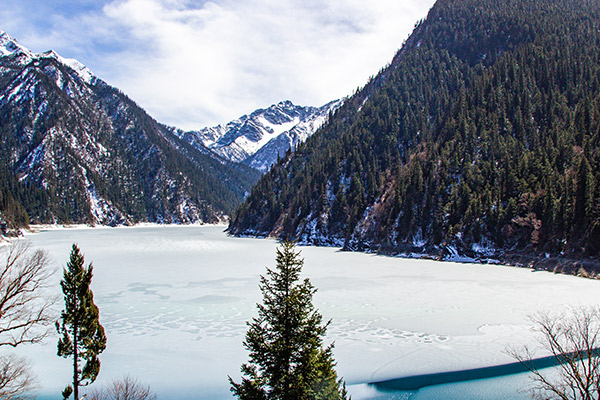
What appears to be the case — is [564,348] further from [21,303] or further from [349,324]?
[21,303]

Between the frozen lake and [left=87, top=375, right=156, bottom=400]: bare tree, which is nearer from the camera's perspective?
[left=87, top=375, right=156, bottom=400]: bare tree

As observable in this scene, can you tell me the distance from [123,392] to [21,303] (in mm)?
5928

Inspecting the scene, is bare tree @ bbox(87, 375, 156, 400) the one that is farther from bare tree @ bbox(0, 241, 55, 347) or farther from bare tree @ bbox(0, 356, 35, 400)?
bare tree @ bbox(0, 241, 55, 347)

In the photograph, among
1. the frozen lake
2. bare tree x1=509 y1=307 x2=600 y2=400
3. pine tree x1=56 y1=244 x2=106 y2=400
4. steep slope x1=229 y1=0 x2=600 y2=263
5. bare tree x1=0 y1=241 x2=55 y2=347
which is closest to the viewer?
bare tree x1=0 y1=241 x2=55 y2=347

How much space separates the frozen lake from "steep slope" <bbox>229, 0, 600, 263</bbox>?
17664mm

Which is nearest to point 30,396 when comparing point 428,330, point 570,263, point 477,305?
point 428,330

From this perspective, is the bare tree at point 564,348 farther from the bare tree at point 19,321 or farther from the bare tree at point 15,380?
the bare tree at point 19,321

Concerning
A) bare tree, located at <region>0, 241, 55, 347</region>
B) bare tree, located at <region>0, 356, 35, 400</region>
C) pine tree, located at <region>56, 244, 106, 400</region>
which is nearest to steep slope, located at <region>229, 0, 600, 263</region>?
bare tree, located at <region>0, 241, 55, 347</region>

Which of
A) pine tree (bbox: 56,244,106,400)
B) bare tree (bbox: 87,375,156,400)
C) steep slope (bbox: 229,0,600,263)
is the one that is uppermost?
steep slope (bbox: 229,0,600,263)

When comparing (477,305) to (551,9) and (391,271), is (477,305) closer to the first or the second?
(391,271)

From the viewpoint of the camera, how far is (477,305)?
33.8 metres

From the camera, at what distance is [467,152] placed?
87.0m

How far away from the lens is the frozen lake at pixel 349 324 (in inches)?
772

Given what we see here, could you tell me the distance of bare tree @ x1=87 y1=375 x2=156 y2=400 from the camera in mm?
16406
